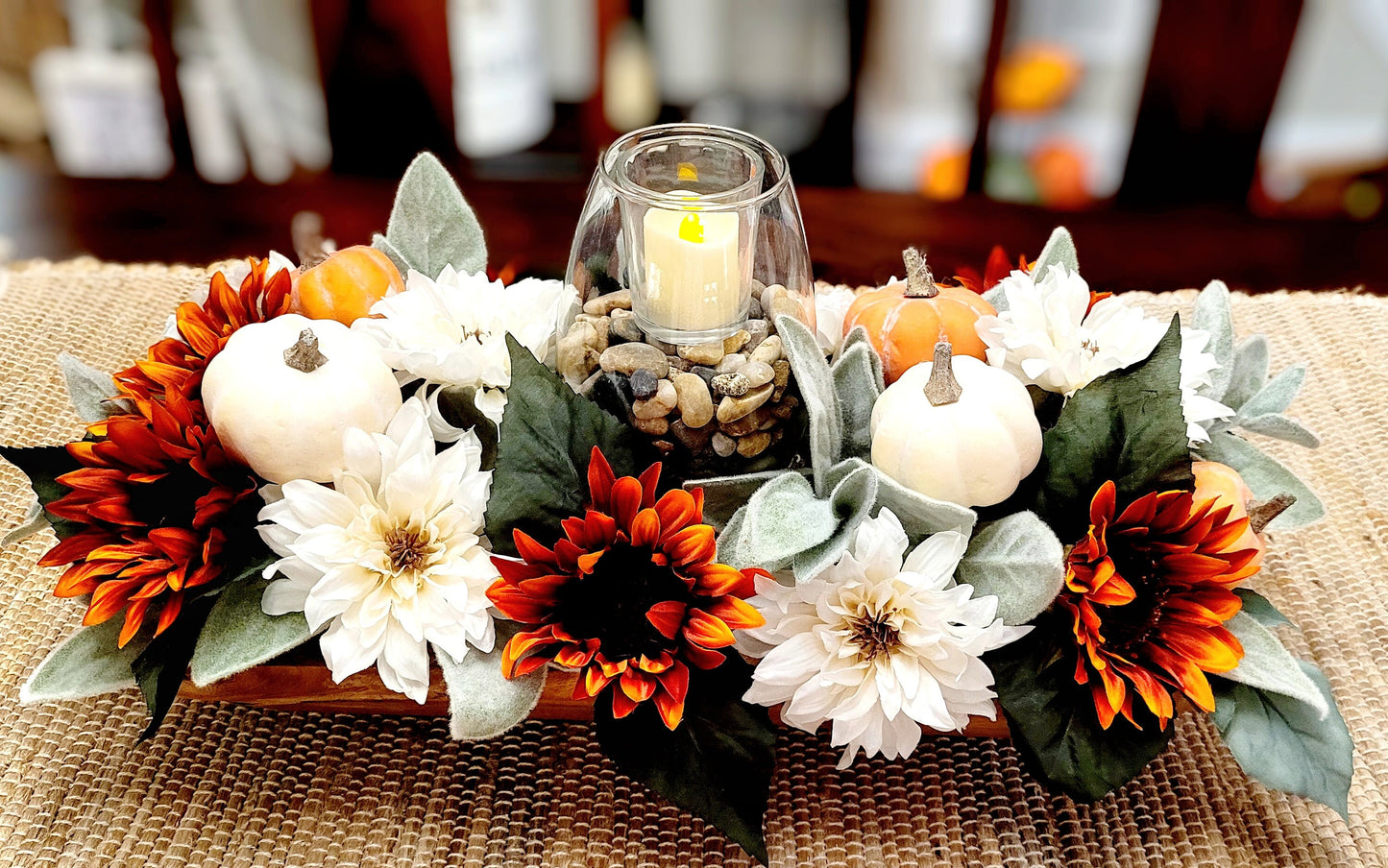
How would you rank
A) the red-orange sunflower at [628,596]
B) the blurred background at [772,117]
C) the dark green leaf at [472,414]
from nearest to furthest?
the red-orange sunflower at [628,596] < the dark green leaf at [472,414] < the blurred background at [772,117]

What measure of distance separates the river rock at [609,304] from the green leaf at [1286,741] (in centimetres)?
32

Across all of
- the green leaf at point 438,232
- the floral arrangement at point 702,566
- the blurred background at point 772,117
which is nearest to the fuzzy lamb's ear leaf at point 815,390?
the floral arrangement at point 702,566

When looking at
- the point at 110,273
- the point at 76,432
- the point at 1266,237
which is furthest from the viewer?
the point at 1266,237

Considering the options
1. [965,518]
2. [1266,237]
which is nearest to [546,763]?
[965,518]

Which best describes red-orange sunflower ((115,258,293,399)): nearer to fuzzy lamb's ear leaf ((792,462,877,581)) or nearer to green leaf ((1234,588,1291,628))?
fuzzy lamb's ear leaf ((792,462,877,581))

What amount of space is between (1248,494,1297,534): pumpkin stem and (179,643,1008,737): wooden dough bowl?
0.47ft

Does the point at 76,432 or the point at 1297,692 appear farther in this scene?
the point at 76,432

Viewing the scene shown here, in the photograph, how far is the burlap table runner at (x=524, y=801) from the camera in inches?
20.5

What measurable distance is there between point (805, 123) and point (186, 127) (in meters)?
0.79

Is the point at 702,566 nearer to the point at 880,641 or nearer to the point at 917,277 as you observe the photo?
the point at 880,641

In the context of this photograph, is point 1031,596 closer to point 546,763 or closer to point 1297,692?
point 1297,692

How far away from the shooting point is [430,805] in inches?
21.1

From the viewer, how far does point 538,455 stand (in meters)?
0.48

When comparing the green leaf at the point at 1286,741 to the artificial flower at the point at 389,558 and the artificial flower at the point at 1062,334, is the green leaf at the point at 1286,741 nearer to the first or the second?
the artificial flower at the point at 1062,334
